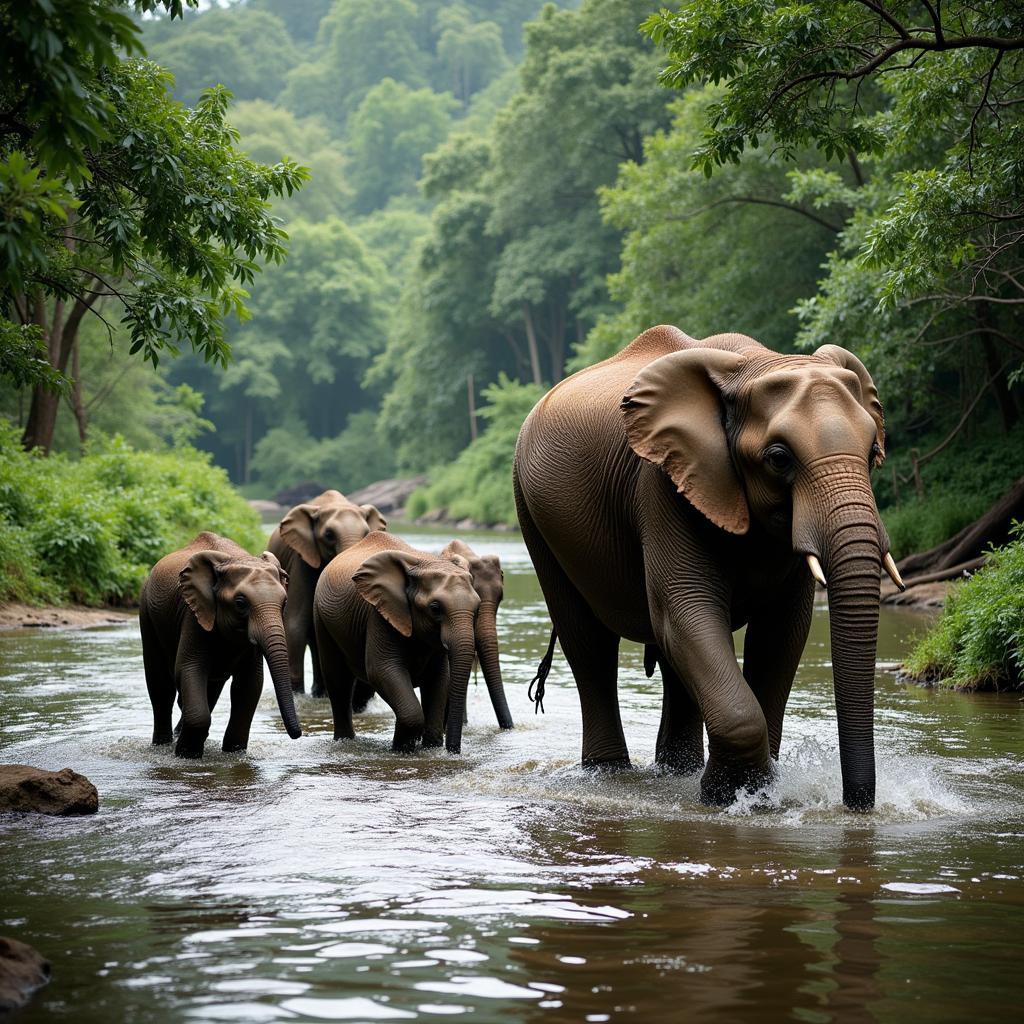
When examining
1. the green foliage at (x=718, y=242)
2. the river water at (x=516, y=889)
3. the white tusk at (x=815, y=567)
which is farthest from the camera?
the green foliage at (x=718, y=242)

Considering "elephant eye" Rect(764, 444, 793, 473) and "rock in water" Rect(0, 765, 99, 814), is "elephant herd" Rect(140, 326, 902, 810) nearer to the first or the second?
"elephant eye" Rect(764, 444, 793, 473)

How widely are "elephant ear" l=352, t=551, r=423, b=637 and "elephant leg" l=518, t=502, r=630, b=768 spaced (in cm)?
133

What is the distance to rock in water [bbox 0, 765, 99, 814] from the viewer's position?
7.93m

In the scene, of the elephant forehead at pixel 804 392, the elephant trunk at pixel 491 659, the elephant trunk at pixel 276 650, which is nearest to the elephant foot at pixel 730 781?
the elephant forehead at pixel 804 392

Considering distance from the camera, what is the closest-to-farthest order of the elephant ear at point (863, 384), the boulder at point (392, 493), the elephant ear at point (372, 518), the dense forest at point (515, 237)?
the elephant ear at point (863, 384), the dense forest at point (515, 237), the elephant ear at point (372, 518), the boulder at point (392, 493)

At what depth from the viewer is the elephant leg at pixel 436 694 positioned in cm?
1130

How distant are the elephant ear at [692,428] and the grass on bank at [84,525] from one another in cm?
1418

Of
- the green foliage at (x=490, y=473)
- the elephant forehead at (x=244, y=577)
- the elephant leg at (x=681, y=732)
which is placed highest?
the green foliage at (x=490, y=473)

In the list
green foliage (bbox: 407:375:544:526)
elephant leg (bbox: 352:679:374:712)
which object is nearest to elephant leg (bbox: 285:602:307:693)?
elephant leg (bbox: 352:679:374:712)

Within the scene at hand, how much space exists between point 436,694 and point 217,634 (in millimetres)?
1757

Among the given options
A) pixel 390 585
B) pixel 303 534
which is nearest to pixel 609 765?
pixel 390 585

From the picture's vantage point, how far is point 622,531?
8766 mm

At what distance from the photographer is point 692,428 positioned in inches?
305

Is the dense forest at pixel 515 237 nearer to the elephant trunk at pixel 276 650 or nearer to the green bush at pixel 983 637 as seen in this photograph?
the elephant trunk at pixel 276 650
